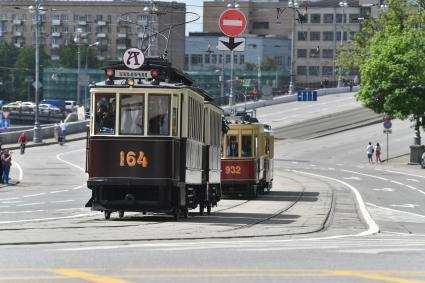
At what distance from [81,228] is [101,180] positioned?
10.5 ft

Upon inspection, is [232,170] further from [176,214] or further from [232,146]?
[176,214]

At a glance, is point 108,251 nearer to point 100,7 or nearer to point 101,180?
point 101,180

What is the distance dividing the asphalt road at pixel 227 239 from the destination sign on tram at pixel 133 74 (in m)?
2.98

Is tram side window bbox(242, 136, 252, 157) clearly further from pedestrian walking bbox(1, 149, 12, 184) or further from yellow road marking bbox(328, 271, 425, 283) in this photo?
yellow road marking bbox(328, 271, 425, 283)

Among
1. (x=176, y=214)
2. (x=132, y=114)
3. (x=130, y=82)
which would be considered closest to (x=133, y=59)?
(x=130, y=82)

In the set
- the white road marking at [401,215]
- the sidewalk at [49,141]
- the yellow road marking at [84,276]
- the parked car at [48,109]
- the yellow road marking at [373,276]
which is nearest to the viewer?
the yellow road marking at [84,276]

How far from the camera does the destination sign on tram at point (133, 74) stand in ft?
88.1

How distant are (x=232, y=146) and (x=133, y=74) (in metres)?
19.6

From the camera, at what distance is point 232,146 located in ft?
152

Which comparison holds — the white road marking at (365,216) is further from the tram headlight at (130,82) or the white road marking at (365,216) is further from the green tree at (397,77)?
the green tree at (397,77)

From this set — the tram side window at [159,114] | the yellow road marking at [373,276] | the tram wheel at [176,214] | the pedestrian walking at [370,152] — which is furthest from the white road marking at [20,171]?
the yellow road marking at [373,276]

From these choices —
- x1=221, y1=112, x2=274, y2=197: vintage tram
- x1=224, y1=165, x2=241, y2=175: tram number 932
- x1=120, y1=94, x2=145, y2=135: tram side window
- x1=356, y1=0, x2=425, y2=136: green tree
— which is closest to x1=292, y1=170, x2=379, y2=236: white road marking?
x1=221, y1=112, x2=274, y2=197: vintage tram

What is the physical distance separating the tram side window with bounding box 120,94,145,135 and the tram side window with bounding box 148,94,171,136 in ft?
0.58

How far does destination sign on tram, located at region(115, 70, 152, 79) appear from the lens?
26.9 m
